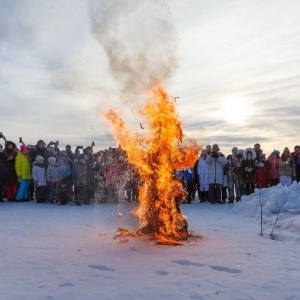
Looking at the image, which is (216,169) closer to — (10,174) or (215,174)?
(215,174)

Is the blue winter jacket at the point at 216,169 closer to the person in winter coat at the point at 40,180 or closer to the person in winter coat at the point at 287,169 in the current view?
the person in winter coat at the point at 287,169

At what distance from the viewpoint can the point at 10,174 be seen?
16.6m

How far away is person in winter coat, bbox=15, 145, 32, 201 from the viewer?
54.3 ft

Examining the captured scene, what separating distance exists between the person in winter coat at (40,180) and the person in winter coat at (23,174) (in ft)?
1.19

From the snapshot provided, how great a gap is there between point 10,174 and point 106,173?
3484 millimetres

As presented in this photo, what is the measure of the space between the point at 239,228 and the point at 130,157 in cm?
315

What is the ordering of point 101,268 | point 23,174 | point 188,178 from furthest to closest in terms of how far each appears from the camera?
point 188,178 → point 23,174 → point 101,268

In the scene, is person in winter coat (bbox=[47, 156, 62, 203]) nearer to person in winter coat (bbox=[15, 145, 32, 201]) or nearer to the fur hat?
person in winter coat (bbox=[15, 145, 32, 201])

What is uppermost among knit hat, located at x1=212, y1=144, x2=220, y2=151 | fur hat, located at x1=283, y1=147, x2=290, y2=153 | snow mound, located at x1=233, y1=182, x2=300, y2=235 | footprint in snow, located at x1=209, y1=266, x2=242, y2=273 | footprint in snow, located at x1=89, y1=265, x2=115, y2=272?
knit hat, located at x1=212, y1=144, x2=220, y2=151

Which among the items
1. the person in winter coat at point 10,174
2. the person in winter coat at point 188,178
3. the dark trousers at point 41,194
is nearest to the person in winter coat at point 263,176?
the person in winter coat at point 188,178

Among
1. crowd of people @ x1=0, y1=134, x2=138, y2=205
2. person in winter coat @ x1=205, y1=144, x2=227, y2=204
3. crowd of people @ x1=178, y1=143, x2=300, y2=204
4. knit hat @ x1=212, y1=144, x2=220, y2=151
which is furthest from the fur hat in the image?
crowd of people @ x1=0, y1=134, x2=138, y2=205

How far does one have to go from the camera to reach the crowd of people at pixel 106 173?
1642 centimetres

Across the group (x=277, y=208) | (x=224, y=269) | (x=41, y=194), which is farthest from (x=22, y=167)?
(x=224, y=269)

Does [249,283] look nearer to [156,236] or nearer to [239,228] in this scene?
[156,236]
